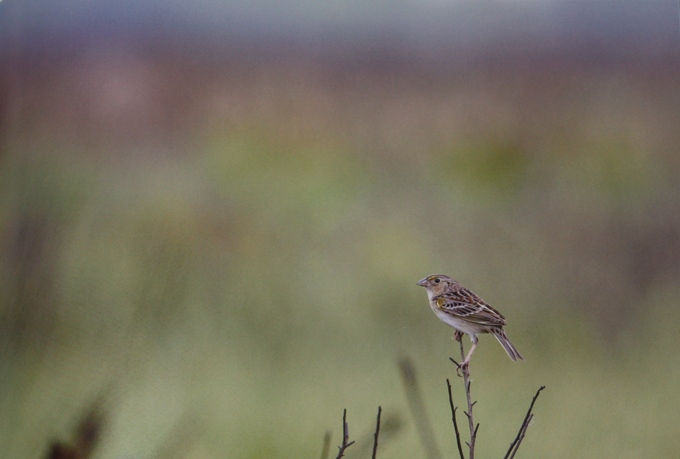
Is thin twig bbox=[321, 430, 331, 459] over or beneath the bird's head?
beneath

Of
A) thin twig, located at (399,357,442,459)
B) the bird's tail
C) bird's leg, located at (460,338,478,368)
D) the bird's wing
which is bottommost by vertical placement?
thin twig, located at (399,357,442,459)

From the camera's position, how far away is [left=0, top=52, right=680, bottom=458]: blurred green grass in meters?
1.66

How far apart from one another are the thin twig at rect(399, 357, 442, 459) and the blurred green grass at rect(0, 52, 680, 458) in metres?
0.02

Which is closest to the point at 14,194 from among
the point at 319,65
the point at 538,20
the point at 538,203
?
the point at 319,65

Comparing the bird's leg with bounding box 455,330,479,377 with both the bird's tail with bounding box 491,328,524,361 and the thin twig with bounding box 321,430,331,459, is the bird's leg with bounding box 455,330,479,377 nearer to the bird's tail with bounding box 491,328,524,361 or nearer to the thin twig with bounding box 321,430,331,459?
the bird's tail with bounding box 491,328,524,361

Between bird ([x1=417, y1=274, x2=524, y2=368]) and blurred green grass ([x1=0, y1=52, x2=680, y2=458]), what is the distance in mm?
35

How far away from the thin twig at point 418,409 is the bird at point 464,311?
157mm

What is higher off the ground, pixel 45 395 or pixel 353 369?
pixel 353 369

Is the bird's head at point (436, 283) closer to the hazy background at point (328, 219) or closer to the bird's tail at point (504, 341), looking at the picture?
the hazy background at point (328, 219)

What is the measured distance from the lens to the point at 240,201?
1.73 metres

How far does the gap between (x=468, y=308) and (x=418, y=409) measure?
0.32 m

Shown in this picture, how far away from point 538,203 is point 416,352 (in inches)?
22.3

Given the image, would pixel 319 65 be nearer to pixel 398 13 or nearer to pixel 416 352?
pixel 398 13

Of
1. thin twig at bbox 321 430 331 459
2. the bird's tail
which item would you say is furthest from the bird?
thin twig at bbox 321 430 331 459
